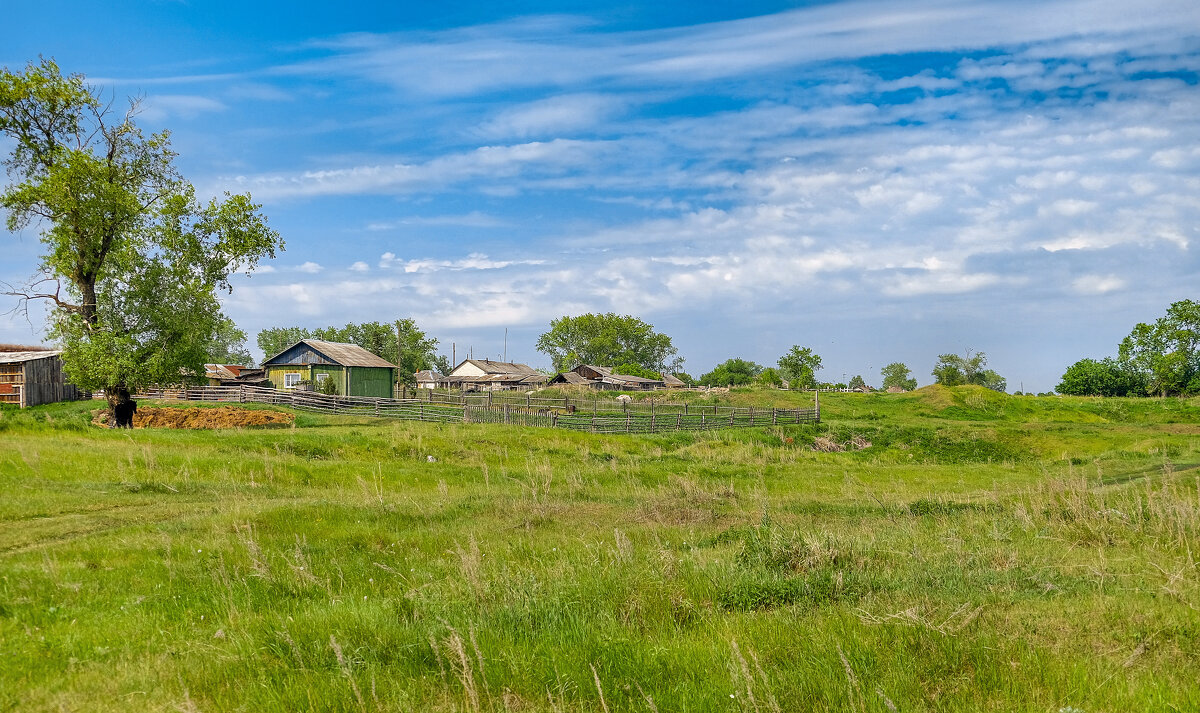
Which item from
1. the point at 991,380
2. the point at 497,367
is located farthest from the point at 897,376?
the point at 497,367

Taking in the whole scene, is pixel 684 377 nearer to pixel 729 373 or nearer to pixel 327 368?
pixel 729 373

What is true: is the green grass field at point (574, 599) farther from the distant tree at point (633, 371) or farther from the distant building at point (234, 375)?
the distant tree at point (633, 371)

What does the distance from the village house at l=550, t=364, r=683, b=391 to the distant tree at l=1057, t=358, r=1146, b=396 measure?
5234 centimetres

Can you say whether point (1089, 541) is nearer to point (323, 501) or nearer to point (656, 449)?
point (323, 501)

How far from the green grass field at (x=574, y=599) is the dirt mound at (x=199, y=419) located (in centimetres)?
1656

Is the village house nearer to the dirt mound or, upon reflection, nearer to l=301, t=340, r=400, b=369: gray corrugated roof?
l=301, t=340, r=400, b=369: gray corrugated roof

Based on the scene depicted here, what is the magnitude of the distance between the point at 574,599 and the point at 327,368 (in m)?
57.4

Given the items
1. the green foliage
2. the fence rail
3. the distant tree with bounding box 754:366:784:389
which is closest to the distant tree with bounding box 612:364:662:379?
the distant tree with bounding box 754:366:784:389

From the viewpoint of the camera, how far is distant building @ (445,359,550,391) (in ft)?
325

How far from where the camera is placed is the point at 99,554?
360 inches

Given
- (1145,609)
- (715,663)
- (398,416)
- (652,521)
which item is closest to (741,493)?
(652,521)

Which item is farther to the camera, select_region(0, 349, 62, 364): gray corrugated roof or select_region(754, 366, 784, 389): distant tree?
select_region(754, 366, 784, 389): distant tree

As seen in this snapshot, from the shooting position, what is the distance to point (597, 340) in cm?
14125

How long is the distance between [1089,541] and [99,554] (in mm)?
13898
